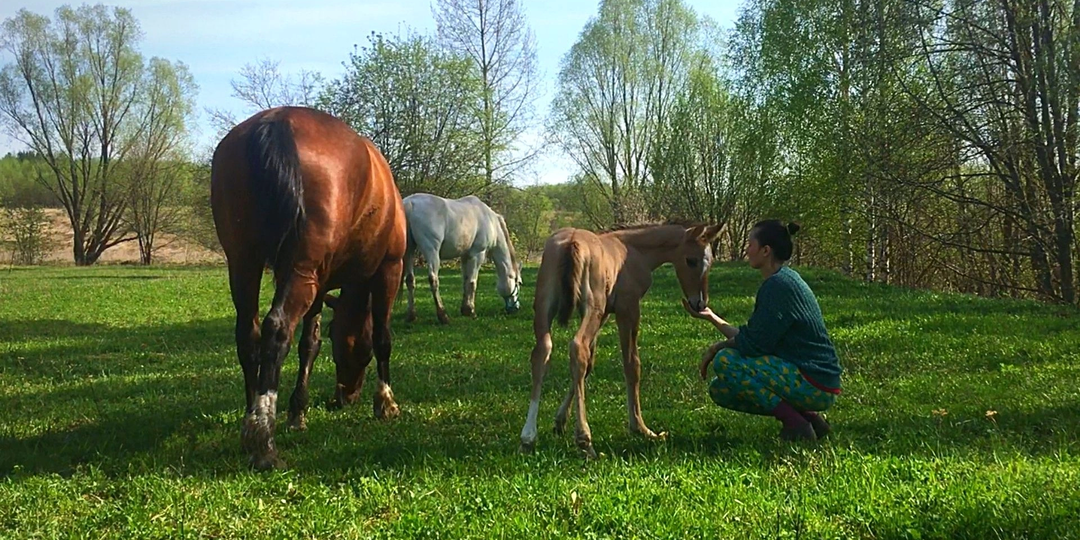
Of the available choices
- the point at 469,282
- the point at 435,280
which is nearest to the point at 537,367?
the point at 435,280

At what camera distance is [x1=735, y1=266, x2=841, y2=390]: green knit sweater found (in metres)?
4.75

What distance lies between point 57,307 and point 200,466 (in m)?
13.5

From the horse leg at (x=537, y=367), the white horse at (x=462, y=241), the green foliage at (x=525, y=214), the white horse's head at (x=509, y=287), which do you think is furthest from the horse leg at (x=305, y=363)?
the green foliage at (x=525, y=214)

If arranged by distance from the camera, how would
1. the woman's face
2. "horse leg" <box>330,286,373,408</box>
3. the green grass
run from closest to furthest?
the green grass, the woman's face, "horse leg" <box>330,286,373,408</box>

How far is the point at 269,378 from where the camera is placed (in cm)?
449

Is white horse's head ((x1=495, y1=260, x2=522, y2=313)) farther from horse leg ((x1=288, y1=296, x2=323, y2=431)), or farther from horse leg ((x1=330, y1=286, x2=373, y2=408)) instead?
horse leg ((x1=288, y1=296, x2=323, y2=431))

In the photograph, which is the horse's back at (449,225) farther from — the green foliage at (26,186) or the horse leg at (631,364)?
the green foliage at (26,186)

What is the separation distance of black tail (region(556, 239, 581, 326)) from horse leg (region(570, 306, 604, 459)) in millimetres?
140

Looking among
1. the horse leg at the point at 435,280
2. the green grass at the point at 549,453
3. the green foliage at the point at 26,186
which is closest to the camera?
the green grass at the point at 549,453

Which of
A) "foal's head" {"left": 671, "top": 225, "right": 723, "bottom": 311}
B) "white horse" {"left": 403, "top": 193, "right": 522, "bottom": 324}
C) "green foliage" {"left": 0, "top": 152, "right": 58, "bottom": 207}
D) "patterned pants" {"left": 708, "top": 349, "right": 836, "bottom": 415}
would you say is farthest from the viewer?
"green foliage" {"left": 0, "top": 152, "right": 58, "bottom": 207}

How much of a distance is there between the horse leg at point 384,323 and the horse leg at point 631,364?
1.97 m

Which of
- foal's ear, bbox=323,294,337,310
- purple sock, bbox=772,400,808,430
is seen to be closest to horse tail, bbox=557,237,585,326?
purple sock, bbox=772,400,808,430

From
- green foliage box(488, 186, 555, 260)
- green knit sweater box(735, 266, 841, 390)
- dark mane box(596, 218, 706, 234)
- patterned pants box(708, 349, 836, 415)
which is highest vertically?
green foliage box(488, 186, 555, 260)

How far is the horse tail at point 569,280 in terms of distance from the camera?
196 inches
